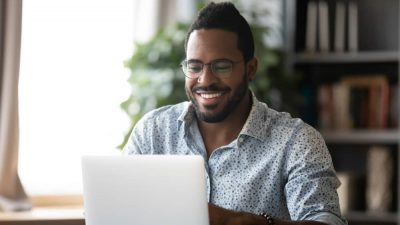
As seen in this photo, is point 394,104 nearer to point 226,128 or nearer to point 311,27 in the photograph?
point 311,27

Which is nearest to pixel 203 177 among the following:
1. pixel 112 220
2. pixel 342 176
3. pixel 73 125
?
pixel 112 220

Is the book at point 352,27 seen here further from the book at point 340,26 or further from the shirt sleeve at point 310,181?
the shirt sleeve at point 310,181

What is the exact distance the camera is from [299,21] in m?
4.04

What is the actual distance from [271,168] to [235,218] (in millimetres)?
217

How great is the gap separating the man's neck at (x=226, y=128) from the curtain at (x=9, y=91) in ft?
3.30

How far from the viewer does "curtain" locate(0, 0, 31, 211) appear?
2842 millimetres

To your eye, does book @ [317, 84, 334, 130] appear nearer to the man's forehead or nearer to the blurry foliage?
the blurry foliage

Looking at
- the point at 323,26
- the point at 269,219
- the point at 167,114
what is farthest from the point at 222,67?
the point at 323,26

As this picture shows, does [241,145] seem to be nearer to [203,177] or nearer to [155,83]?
[203,177]

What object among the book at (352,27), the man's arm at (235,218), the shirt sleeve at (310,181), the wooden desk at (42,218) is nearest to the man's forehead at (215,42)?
the shirt sleeve at (310,181)

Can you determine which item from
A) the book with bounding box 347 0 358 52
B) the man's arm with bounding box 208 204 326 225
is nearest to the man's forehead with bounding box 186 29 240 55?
the man's arm with bounding box 208 204 326 225

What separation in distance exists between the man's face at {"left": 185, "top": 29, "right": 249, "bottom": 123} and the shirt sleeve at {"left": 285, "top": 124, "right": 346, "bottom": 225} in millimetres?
194

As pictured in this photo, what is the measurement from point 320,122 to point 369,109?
25 centimetres

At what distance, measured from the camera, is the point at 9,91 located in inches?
112
